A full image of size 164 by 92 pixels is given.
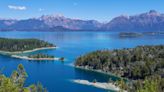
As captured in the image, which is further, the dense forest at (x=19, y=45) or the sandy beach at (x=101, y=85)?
the dense forest at (x=19, y=45)

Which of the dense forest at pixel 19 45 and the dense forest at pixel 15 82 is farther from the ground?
the dense forest at pixel 15 82

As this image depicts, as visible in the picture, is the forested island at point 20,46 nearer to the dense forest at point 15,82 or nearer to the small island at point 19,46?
the small island at point 19,46

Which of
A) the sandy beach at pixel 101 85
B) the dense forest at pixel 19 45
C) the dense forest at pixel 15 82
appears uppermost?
the dense forest at pixel 15 82

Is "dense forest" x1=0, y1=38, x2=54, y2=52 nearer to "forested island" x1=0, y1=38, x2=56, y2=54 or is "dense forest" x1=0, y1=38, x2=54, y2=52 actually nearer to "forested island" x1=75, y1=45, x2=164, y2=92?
"forested island" x1=0, y1=38, x2=56, y2=54

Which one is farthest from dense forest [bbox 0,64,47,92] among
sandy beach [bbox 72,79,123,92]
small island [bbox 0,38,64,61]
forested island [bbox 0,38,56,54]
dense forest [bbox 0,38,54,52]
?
dense forest [bbox 0,38,54,52]

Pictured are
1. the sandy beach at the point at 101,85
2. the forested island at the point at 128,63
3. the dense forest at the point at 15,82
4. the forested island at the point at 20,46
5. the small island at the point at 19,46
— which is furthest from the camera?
the forested island at the point at 20,46

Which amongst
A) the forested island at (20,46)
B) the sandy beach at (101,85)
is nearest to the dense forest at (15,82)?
the sandy beach at (101,85)

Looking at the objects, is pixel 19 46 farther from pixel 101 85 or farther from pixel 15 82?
pixel 15 82

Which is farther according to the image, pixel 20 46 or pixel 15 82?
pixel 20 46

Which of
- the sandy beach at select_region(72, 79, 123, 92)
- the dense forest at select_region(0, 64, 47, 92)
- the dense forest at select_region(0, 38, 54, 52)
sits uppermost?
the dense forest at select_region(0, 64, 47, 92)

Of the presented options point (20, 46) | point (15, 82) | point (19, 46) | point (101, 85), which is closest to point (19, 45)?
point (19, 46)

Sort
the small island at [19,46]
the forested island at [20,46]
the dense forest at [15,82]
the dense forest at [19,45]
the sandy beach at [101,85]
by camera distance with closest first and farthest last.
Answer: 1. the dense forest at [15,82]
2. the sandy beach at [101,85]
3. the small island at [19,46]
4. the forested island at [20,46]
5. the dense forest at [19,45]
